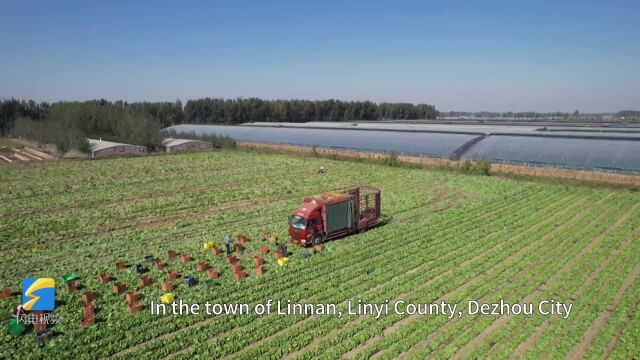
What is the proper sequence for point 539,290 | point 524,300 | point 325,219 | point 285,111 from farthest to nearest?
1. point 285,111
2. point 325,219
3. point 539,290
4. point 524,300

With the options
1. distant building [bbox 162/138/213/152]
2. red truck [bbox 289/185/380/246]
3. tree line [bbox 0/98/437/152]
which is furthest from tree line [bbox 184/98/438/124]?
red truck [bbox 289/185/380/246]

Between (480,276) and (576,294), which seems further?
(480,276)

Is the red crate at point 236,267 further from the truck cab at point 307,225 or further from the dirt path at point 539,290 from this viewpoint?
the dirt path at point 539,290

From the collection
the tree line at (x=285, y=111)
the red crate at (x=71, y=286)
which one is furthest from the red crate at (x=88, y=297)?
the tree line at (x=285, y=111)

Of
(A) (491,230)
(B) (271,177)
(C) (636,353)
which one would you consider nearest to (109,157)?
(B) (271,177)

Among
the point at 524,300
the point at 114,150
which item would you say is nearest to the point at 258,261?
the point at 524,300

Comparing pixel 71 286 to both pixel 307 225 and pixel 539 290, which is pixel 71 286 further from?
pixel 539 290

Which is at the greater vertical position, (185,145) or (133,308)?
(185,145)

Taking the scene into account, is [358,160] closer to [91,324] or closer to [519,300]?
[519,300]
